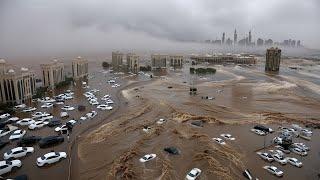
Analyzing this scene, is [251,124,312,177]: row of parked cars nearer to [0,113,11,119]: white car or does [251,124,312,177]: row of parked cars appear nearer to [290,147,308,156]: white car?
[290,147,308,156]: white car

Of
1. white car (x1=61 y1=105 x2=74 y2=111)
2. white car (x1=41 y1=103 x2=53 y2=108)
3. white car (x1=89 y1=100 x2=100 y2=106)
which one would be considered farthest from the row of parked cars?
white car (x1=41 y1=103 x2=53 y2=108)

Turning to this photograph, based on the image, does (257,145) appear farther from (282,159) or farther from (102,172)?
(102,172)

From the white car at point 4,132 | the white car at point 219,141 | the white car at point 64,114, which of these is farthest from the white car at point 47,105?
the white car at point 219,141

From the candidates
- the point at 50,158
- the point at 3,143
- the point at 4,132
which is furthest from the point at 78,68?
the point at 50,158

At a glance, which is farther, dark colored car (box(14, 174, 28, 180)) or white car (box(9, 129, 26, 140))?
white car (box(9, 129, 26, 140))

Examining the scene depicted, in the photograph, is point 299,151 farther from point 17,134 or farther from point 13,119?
point 13,119

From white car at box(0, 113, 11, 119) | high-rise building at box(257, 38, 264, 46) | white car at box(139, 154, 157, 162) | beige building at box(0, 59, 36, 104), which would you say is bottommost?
white car at box(139, 154, 157, 162)

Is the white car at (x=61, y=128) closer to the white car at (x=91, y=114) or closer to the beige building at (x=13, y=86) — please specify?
the white car at (x=91, y=114)

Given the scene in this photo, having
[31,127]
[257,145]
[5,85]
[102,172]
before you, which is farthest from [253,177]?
[5,85]
